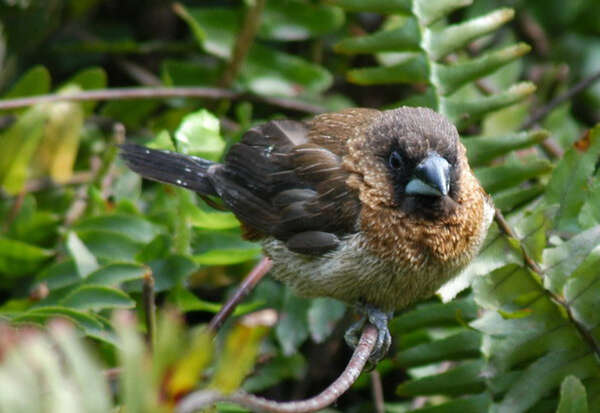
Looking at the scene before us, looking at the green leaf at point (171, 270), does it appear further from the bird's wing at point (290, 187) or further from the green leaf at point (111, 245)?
the bird's wing at point (290, 187)

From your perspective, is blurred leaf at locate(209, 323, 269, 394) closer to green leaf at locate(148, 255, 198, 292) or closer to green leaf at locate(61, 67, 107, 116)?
green leaf at locate(148, 255, 198, 292)

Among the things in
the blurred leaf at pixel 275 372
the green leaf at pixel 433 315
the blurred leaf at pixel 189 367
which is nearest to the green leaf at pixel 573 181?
the green leaf at pixel 433 315

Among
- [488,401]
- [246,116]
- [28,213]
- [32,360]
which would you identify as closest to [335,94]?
[246,116]

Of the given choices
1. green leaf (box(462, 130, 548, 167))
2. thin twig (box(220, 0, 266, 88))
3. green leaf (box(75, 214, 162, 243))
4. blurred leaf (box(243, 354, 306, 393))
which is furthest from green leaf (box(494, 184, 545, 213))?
thin twig (box(220, 0, 266, 88))

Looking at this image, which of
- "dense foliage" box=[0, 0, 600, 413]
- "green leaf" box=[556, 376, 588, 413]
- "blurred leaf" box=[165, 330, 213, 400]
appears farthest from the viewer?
"dense foliage" box=[0, 0, 600, 413]

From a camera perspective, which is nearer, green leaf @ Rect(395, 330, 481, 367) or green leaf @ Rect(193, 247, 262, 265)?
green leaf @ Rect(395, 330, 481, 367)

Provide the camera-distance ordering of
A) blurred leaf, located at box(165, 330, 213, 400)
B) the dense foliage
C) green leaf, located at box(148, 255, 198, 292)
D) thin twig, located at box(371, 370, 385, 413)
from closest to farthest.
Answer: blurred leaf, located at box(165, 330, 213, 400) → the dense foliage → green leaf, located at box(148, 255, 198, 292) → thin twig, located at box(371, 370, 385, 413)
